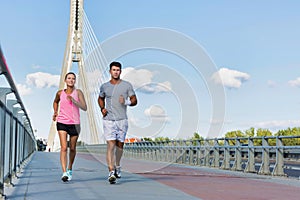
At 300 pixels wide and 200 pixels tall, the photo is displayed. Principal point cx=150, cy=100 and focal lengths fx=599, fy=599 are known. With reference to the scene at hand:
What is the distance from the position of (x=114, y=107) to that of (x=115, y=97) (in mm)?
154

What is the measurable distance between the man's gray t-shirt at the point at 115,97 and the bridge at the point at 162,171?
1.04 meters

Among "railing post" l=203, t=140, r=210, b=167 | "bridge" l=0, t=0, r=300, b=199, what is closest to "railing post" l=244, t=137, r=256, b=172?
"bridge" l=0, t=0, r=300, b=199

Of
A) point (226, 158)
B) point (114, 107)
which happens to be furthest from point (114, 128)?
point (226, 158)

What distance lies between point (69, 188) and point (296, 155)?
7.18 m

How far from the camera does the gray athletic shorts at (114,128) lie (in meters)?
9.16

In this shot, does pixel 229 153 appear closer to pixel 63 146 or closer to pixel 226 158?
pixel 226 158

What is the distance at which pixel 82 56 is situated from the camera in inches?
1620

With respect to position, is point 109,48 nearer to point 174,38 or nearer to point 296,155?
point 174,38

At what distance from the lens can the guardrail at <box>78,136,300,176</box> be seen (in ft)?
46.7

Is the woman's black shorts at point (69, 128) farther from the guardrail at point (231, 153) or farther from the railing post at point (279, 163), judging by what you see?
the railing post at point (279, 163)

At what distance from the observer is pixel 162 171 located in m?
14.4

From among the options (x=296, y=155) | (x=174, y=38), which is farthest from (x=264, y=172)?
(x=174, y=38)

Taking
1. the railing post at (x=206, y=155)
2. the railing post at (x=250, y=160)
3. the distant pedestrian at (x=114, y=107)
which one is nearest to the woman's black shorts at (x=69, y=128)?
the distant pedestrian at (x=114, y=107)

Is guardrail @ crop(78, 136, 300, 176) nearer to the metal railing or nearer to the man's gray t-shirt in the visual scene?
the metal railing
